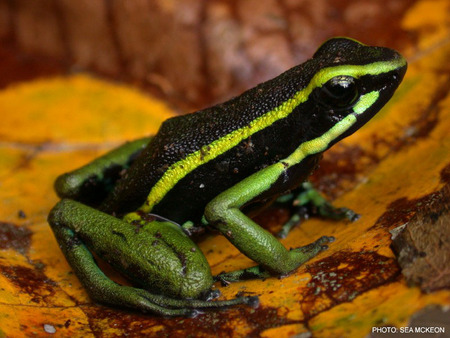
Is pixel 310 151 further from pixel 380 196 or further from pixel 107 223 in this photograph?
pixel 107 223

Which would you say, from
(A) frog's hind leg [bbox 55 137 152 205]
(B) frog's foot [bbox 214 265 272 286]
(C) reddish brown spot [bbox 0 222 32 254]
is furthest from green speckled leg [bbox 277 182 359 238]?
(C) reddish brown spot [bbox 0 222 32 254]

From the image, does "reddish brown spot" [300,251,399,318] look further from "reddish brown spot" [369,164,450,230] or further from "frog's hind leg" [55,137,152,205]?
"frog's hind leg" [55,137,152,205]

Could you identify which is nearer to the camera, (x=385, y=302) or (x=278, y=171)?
(x=385, y=302)

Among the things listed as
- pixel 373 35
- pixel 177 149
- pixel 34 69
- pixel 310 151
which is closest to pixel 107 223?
pixel 177 149

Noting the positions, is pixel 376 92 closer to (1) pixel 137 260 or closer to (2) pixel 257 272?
(2) pixel 257 272

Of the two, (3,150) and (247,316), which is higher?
(3,150)

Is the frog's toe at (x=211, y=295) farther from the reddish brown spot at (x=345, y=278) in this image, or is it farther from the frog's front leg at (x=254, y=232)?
the reddish brown spot at (x=345, y=278)

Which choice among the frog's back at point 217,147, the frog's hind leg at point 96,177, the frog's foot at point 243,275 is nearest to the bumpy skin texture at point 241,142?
the frog's back at point 217,147

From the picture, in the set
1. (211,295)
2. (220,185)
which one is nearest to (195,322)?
(211,295)
